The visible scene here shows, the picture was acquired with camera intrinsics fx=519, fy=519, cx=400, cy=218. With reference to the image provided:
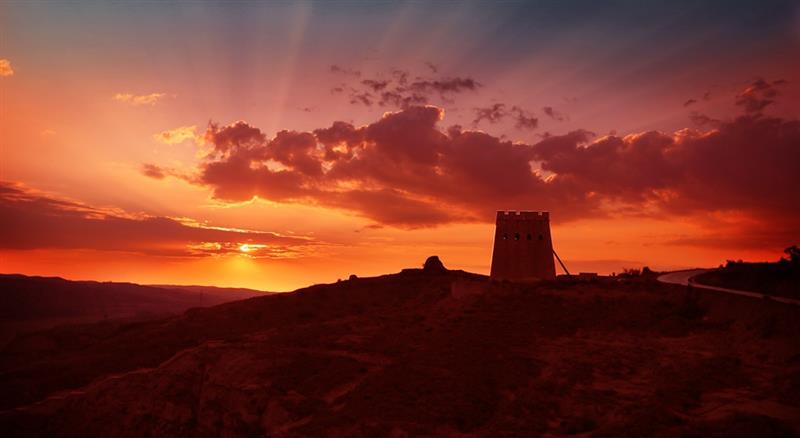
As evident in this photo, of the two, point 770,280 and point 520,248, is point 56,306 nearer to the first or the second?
point 520,248

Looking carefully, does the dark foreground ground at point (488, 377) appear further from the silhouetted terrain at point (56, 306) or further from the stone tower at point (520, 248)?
the silhouetted terrain at point (56, 306)

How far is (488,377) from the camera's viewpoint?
21031 millimetres

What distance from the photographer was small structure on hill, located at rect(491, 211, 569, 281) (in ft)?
127

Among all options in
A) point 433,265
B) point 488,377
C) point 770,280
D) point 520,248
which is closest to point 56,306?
point 433,265

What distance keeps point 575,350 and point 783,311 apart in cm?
842

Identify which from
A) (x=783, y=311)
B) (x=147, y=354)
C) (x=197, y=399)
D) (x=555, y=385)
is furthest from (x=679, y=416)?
(x=147, y=354)

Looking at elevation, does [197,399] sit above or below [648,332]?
below

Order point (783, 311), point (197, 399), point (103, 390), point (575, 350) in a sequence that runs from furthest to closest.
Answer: point (103, 390) < point (197, 399) < point (575, 350) < point (783, 311)

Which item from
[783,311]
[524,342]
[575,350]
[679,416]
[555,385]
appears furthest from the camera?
[524,342]

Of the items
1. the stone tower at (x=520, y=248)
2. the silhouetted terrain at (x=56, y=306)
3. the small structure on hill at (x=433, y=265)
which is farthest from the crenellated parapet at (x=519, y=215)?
the silhouetted terrain at (x=56, y=306)

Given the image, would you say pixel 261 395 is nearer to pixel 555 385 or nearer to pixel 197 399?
pixel 197 399

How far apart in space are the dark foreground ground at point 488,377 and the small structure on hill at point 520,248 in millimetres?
4198

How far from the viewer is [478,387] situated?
20.1 meters

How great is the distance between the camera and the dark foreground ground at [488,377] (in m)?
16.8
